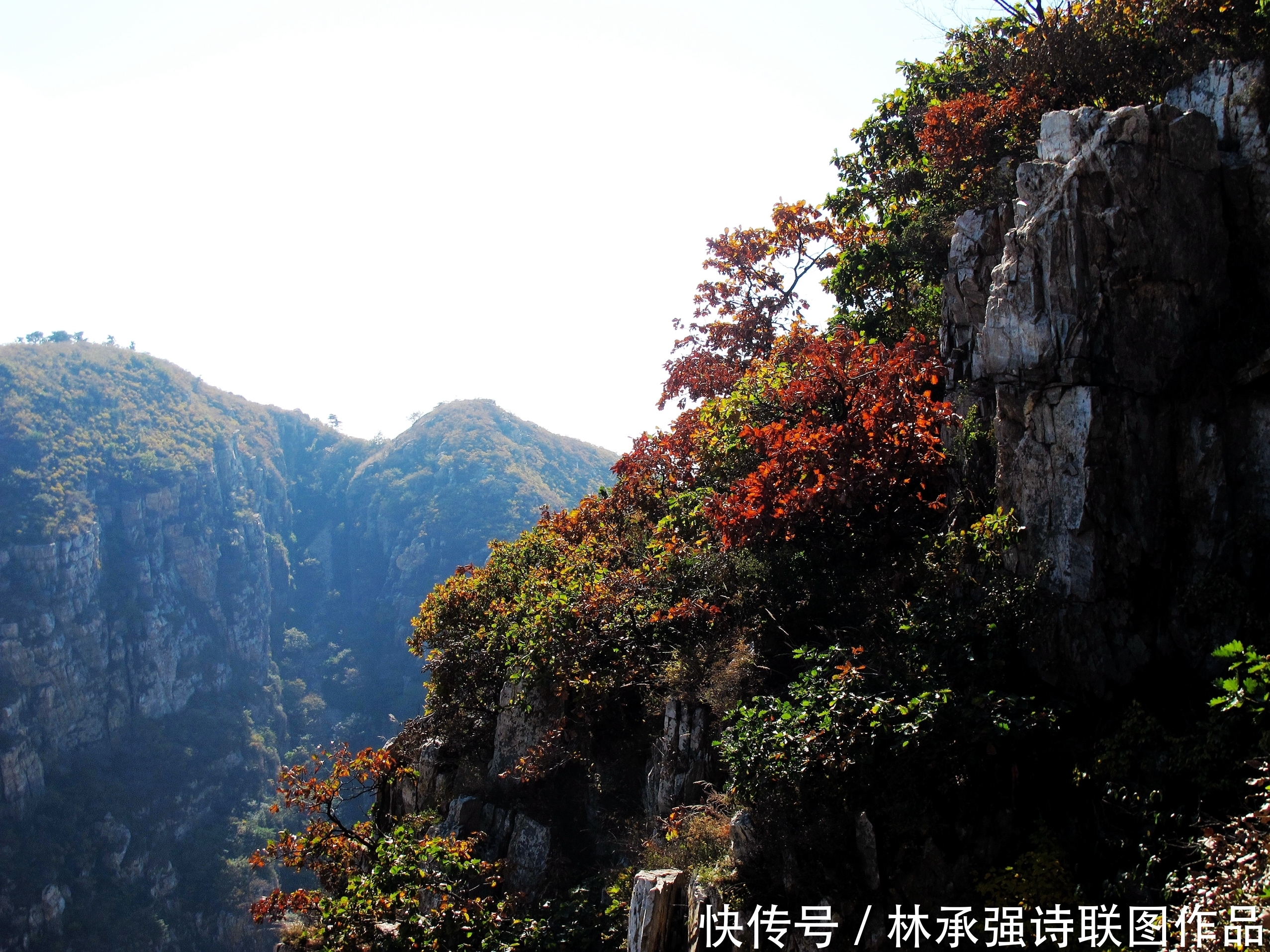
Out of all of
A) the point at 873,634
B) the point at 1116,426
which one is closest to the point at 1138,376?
the point at 1116,426

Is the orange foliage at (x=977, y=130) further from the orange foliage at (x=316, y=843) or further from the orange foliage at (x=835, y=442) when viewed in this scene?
the orange foliage at (x=316, y=843)

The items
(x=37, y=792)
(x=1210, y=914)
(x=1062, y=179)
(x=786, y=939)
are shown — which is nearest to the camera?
(x=1210, y=914)

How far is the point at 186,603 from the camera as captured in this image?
92.2m

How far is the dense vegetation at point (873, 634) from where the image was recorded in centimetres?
530

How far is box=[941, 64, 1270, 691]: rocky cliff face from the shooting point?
5.99 metres

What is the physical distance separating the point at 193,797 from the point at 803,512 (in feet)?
276

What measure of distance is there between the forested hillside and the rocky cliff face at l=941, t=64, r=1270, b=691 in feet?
219

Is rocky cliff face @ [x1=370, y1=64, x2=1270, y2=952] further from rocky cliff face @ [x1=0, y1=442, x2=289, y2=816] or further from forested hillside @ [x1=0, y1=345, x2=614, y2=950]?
rocky cliff face @ [x1=0, y1=442, x2=289, y2=816]

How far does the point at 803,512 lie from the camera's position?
24.8ft

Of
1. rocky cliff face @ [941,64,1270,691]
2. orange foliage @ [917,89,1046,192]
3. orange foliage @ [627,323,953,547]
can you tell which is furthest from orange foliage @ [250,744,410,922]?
orange foliage @ [917,89,1046,192]

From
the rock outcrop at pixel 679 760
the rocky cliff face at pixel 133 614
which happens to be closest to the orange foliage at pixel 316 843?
the rock outcrop at pixel 679 760

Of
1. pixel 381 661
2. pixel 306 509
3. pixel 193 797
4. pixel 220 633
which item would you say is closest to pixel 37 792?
pixel 193 797

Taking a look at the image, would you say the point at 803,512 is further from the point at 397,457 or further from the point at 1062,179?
the point at 397,457

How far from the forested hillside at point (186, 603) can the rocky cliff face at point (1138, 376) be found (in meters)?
66.9
